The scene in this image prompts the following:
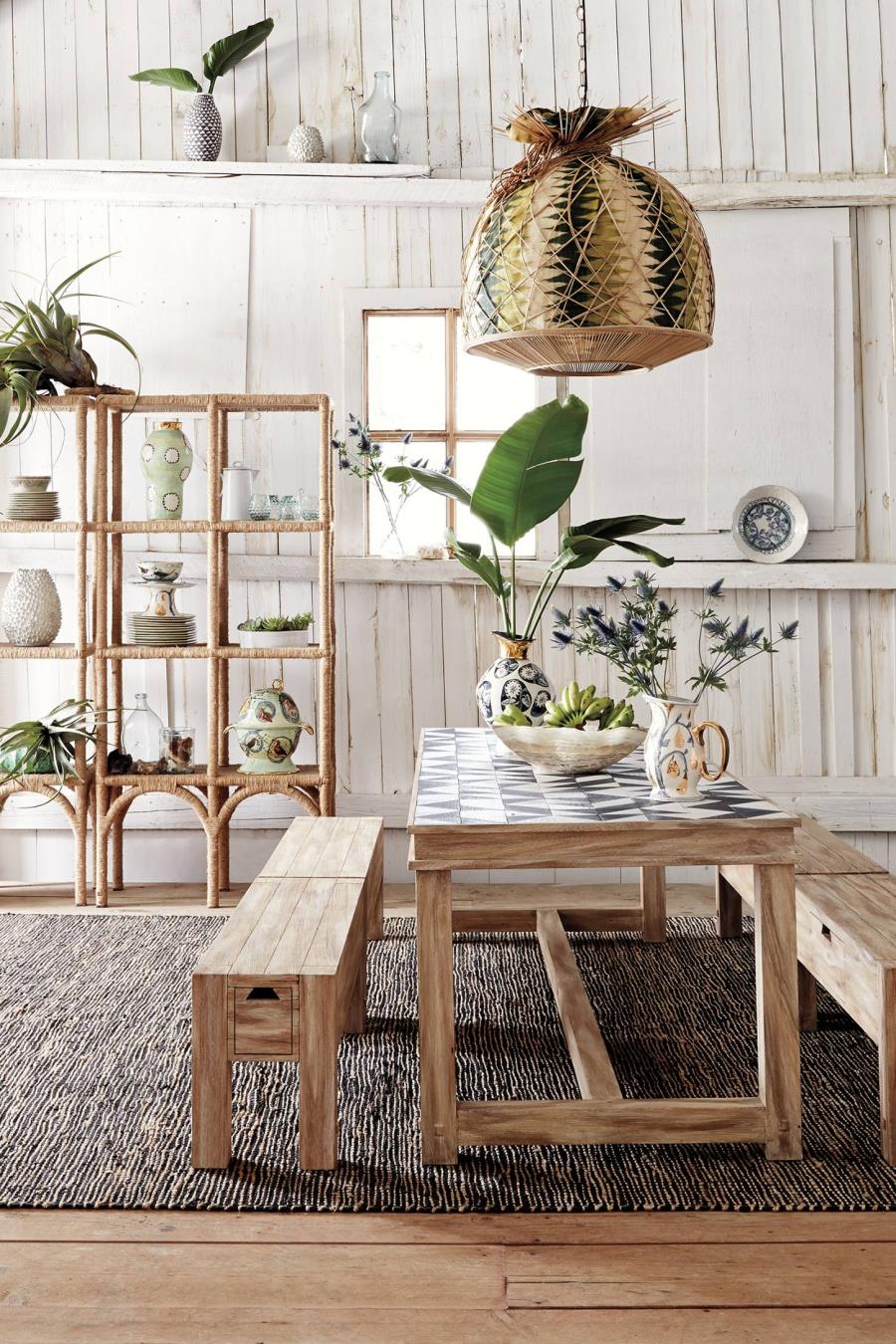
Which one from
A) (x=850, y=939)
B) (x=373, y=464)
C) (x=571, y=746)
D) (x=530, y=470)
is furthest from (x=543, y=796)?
(x=373, y=464)

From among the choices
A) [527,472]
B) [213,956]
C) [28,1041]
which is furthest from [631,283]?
[28,1041]

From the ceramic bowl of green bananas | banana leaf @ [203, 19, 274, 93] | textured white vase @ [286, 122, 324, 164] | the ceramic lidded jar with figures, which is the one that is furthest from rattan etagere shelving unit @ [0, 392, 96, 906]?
the ceramic bowl of green bananas

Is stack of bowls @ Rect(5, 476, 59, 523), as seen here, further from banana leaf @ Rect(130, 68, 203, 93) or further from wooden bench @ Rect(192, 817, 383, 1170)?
wooden bench @ Rect(192, 817, 383, 1170)

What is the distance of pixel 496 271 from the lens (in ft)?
7.81

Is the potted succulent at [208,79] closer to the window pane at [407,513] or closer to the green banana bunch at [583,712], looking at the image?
the window pane at [407,513]

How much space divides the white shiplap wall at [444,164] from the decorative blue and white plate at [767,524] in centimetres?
18

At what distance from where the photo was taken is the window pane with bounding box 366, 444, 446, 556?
4.61 meters

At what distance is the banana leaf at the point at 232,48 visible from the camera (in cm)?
435

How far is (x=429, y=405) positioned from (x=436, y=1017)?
2944mm

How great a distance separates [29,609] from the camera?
4191 millimetres

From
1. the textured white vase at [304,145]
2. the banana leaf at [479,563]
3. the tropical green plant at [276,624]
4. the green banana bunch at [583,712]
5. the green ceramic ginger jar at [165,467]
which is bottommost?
the green banana bunch at [583,712]

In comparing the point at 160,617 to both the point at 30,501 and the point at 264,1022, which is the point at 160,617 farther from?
the point at 264,1022

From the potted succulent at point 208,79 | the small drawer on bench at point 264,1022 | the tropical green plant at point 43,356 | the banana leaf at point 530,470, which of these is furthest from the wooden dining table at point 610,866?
the potted succulent at point 208,79

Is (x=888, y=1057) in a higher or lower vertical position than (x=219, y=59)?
lower
